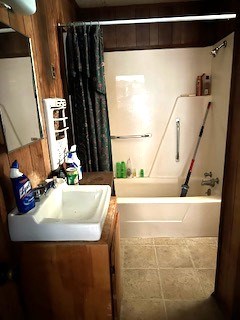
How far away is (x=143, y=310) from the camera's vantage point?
1.52 m

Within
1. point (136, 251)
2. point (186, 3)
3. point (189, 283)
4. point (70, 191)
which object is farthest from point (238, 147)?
point (186, 3)

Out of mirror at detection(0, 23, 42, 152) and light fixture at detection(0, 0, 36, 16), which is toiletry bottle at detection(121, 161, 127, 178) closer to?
mirror at detection(0, 23, 42, 152)

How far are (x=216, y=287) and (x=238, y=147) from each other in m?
1.09

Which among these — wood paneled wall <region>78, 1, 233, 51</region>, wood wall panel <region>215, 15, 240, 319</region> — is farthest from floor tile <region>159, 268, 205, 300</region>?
wood paneled wall <region>78, 1, 233, 51</region>

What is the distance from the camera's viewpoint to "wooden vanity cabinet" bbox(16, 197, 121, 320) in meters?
0.93

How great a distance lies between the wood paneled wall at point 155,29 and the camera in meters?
2.43

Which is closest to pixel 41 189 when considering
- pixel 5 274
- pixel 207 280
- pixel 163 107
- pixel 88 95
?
pixel 5 274

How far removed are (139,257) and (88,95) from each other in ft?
5.22

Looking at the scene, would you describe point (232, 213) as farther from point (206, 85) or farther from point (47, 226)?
point (206, 85)

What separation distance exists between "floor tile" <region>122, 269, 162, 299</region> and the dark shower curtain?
96 centimetres

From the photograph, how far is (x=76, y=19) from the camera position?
7.83 feet

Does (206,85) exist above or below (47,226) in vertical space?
above

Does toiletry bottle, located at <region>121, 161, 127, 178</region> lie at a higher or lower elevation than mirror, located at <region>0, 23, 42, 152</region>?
lower

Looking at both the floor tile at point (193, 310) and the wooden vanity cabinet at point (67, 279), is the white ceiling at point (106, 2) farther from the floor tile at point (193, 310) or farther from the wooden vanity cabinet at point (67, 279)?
the floor tile at point (193, 310)
